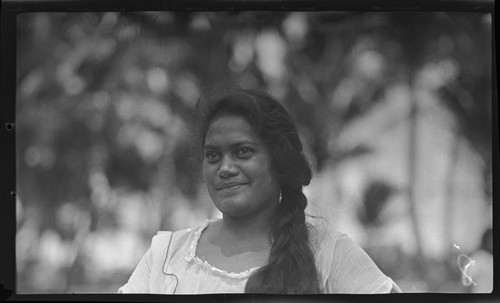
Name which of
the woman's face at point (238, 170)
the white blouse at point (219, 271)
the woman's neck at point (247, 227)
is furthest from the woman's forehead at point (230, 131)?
the white blouse at point (219, 271)

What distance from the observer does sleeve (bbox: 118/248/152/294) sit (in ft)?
9.30

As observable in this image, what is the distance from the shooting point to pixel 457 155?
2867 millimetres

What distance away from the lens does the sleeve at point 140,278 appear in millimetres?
2834

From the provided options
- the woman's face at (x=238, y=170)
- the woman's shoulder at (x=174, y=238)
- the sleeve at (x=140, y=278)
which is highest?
the woman's face at (x=238, y=170)

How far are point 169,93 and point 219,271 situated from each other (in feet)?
2.37

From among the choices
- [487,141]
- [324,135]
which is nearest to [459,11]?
[487,141]

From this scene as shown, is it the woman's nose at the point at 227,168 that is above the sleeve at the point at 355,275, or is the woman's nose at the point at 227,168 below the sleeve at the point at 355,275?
above

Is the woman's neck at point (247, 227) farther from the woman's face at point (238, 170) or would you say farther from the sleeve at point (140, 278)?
the sleeve at point (140, 278)

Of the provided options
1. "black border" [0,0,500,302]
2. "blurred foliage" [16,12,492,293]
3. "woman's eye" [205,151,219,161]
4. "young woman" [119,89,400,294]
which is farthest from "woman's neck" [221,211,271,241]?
"black border" [0,0,500,302]

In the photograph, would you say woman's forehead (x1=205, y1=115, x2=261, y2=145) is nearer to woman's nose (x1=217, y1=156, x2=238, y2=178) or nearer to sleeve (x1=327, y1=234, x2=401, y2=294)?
woman's nose (x1=217, y1=156, x2=238, y2=178)

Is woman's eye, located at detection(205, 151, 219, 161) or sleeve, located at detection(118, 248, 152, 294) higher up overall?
woman's eye, located at detection(205, 151, 219, 161)

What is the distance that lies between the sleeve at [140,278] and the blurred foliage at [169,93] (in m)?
0.04

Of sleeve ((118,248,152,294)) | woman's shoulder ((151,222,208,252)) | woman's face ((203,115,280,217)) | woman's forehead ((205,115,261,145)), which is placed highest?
woman's forehead ((205,115,261,145))

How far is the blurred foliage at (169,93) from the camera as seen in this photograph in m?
2.88
